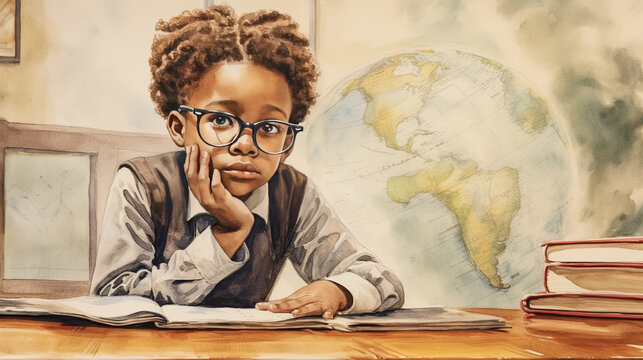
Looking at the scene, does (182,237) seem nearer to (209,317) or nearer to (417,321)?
(209,317)

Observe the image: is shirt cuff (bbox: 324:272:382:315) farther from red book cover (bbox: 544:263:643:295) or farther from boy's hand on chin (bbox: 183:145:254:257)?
red book cover (bbox: 544:263:643:295)

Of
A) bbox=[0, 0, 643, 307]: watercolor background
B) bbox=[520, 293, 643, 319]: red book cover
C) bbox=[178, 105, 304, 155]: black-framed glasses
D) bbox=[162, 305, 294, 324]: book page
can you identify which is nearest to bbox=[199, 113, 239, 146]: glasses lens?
bbox=[178, 105, 304, 155]: black-framed glasses

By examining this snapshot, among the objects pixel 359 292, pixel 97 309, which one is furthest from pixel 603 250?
pixel 97 309

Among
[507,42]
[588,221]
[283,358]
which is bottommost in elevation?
[283,358]

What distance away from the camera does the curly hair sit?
1262 mm

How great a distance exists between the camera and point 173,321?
1.03 m

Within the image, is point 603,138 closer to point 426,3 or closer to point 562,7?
point 562,7

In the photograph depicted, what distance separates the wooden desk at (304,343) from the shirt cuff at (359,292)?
15cm

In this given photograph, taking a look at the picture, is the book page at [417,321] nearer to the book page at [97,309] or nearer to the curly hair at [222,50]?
the book page at [97,309]

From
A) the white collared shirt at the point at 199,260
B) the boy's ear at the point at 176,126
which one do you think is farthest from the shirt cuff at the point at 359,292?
the boy's ear at the point at 176,126

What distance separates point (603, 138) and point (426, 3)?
0.53 metres

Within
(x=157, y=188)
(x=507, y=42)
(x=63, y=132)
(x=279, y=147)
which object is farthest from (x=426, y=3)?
(x=63, y=132)

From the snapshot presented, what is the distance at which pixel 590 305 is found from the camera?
119 centimetres

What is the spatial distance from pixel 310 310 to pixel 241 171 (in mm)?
335
